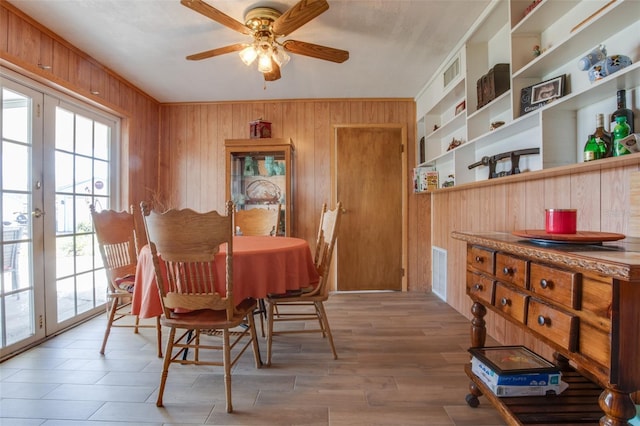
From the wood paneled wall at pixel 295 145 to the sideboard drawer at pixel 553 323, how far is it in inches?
108

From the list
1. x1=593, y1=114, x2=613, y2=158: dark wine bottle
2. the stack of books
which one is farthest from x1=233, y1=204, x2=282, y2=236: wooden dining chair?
x1=593, y1=114, x2=613, y2=158: dark wine bottle

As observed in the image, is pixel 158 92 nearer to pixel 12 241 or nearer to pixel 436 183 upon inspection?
pixel 12 241

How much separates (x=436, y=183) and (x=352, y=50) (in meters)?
1.68

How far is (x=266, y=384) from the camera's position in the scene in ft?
5.71

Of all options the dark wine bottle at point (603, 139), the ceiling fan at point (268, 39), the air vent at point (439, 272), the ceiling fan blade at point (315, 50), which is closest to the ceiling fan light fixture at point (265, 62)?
the ceiling fan at point (268, 39)

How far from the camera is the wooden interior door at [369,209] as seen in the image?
148 inches

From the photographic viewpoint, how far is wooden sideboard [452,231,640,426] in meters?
0.74

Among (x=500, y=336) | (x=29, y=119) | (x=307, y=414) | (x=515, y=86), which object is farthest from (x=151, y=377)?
(x=515, y=86)

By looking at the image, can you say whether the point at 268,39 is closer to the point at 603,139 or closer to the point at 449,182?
the point at 603,139

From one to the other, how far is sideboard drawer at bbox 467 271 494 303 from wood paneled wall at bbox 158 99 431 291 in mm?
2270

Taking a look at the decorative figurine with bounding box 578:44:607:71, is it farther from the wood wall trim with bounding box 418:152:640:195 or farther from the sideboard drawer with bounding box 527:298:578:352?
the sideboard drawer with bounding box 527:298:578:352


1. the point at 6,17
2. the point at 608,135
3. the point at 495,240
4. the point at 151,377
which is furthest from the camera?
the point at 6,17

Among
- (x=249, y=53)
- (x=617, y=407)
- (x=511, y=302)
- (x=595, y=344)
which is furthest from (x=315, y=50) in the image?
(x=617, y=407)

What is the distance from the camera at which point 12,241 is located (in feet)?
6.91
